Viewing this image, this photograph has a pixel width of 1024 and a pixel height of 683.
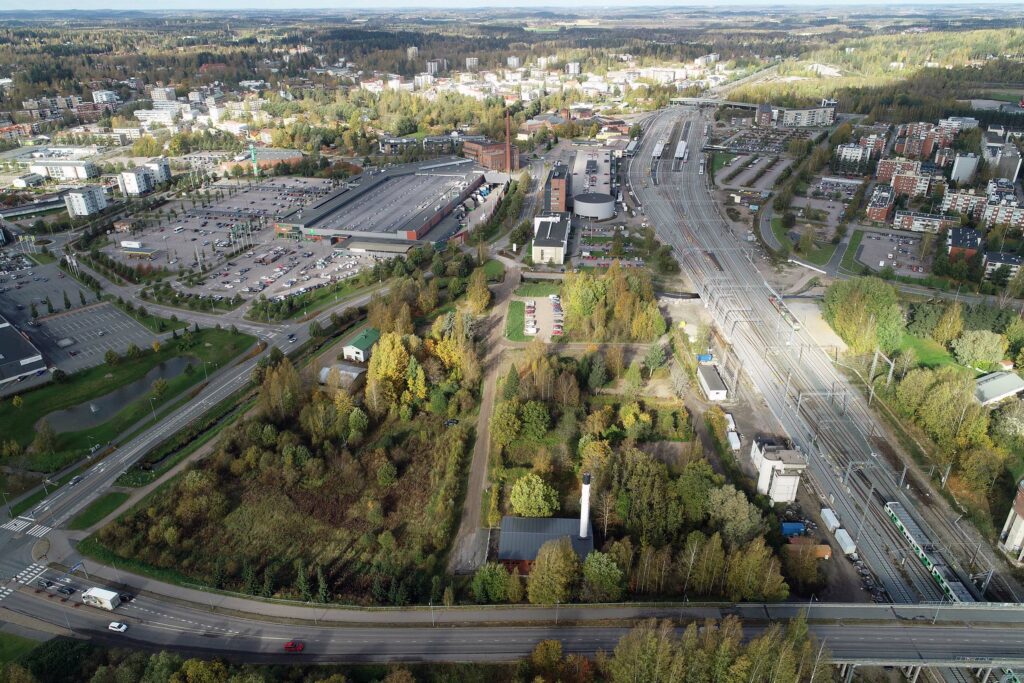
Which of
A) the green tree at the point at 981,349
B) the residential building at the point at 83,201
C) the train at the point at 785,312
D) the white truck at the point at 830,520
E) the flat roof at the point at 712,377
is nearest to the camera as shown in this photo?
the white truck at the point at 830,520

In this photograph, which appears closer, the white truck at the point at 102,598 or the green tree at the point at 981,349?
the white truck at the point at 102,598

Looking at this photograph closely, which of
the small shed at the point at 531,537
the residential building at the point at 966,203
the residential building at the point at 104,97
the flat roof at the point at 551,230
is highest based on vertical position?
the residential building at the point at 104,97

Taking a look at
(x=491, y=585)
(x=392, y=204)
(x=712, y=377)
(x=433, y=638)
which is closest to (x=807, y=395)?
(x=712, y=377)

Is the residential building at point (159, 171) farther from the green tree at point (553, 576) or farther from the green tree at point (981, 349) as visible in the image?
the green tree at point (981, 349)

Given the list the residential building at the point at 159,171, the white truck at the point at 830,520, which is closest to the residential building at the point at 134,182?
the residential building at the point at 159,171

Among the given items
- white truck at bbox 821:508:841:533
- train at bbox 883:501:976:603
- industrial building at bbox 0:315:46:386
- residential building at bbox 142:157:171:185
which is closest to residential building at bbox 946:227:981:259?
train at bbox 883:501:976:603

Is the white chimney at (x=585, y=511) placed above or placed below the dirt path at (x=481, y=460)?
above
